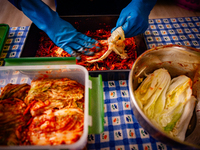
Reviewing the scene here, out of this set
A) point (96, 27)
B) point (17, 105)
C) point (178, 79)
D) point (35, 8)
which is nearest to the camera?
point (17, 105)

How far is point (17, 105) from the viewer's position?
1019 millimetres

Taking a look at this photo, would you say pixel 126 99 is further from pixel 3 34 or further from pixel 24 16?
pixel 24 16

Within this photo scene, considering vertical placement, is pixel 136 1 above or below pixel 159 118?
above

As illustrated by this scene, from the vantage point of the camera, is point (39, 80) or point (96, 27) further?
point (96, 27)

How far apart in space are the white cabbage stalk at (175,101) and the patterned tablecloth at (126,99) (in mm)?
227

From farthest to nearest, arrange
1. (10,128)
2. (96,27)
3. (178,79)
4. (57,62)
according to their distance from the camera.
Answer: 1. (96,27)
2. (178,79)
3. (57,62)
4. (10,128)

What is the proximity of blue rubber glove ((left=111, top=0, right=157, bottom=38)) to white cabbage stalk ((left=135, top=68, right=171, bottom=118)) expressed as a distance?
68cm

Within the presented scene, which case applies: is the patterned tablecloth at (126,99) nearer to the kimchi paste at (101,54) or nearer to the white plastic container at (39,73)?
the kimchi paste at (101,54)

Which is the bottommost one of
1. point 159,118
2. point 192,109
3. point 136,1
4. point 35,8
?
point 159,118

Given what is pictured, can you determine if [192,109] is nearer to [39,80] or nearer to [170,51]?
[170,51]

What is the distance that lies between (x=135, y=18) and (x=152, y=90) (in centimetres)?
96

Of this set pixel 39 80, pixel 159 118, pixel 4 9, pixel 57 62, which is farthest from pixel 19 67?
pixel 4 9

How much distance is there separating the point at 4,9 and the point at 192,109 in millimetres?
3559

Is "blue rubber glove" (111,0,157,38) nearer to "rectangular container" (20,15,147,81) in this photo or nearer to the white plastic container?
"rectangular container" (20,15,147,81)
